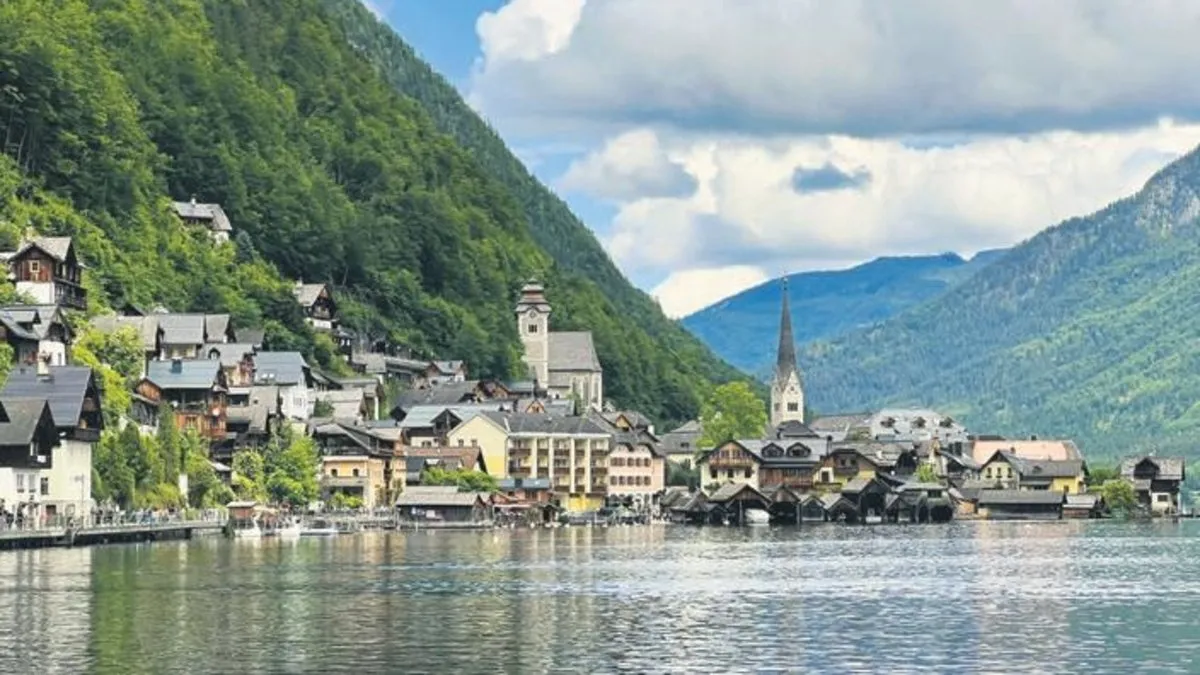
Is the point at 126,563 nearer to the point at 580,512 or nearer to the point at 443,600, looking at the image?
the point at 443,600

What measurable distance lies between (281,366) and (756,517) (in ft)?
134

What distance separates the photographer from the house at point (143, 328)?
146 meters

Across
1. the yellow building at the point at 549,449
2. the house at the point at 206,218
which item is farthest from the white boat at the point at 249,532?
the house at the point at 206,218

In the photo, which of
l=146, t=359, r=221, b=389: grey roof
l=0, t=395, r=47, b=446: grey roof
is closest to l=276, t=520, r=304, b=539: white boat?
l=146, t=359, r=221, b=389: grey roof

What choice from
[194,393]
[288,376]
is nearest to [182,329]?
[288,376]

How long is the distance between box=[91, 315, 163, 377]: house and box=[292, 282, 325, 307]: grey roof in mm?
38087

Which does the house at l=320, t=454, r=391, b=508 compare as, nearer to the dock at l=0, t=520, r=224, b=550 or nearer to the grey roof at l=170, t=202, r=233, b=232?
the grey roof at l=170, t=202, r=233, b=232

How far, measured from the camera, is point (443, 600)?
233 feet

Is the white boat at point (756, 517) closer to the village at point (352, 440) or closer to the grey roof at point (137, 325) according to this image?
the village at point (352, 440)

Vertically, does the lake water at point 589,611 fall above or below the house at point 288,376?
below

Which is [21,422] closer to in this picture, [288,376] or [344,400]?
[288,376]

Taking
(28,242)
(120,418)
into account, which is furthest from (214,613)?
(28,242)

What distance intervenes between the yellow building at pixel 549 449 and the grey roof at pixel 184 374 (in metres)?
40.1

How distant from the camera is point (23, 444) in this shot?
107m
